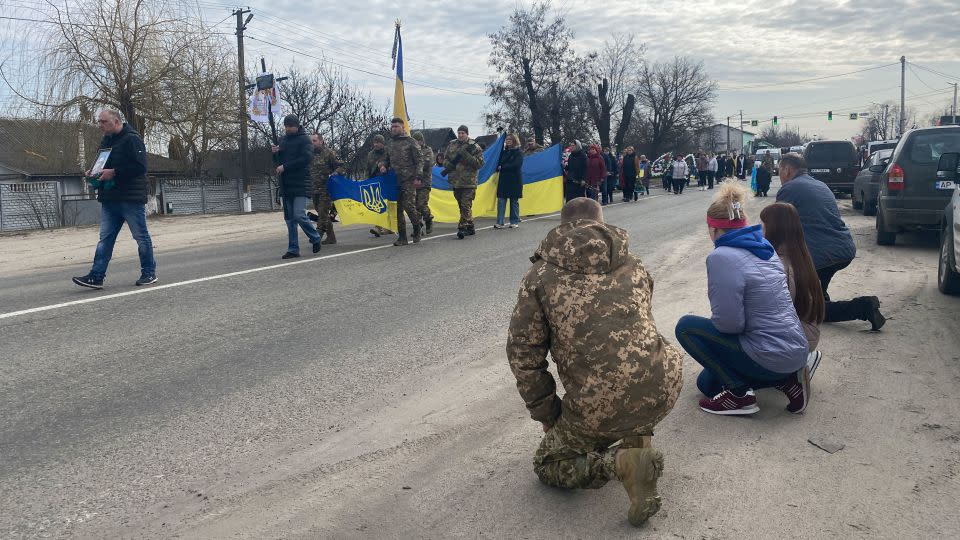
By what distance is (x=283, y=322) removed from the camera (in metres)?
6.67

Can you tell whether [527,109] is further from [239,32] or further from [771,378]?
[771,378]

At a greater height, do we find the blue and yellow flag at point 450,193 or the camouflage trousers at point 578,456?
the blue and yellow flag at point 450,193

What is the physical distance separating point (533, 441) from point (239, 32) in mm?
30723

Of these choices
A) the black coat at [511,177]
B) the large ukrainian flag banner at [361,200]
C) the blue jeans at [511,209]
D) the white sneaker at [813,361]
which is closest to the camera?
the white sneaker at [813,361]

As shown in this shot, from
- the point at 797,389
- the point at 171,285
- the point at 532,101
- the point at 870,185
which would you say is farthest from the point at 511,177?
the point at 532,101

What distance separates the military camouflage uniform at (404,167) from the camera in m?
11.9

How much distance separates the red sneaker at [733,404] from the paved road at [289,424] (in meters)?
0.12

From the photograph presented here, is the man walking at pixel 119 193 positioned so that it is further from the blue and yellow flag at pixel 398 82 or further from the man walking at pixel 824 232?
the blue and yellow flag at pixel 398 82

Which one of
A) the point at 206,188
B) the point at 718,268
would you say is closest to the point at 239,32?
the point at 206,188

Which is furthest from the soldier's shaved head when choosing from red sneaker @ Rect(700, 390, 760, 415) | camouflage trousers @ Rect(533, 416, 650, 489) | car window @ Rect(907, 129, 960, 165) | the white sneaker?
car window @ Rect(907, 129, 960, 165)

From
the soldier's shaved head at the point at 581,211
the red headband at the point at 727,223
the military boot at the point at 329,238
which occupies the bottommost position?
the military boot at the point at 329,238

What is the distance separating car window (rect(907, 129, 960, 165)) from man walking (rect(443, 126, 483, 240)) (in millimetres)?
6807

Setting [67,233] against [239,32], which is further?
[239,32]

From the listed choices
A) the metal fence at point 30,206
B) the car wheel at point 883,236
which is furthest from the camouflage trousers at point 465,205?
the metal fence at point 30,206
